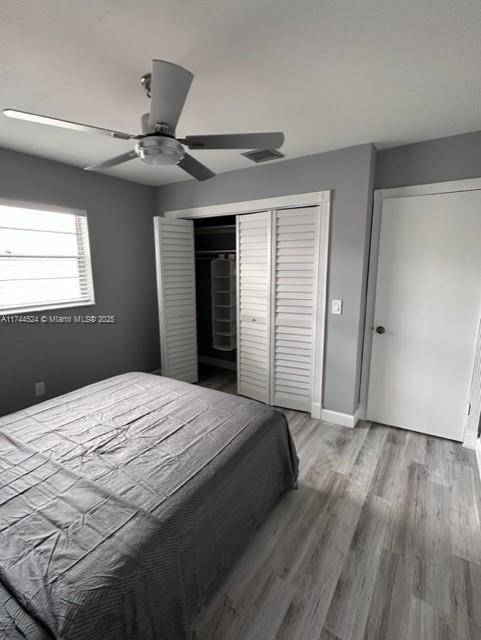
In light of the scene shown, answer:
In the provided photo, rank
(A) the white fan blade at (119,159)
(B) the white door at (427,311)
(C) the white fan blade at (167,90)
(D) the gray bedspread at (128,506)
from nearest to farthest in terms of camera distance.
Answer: (D) the gray bedspread at (128,506)
(C) the white fan blade at (167,90)
(A) the white fan blade at (119,159)
(B) the white door at (427,311)

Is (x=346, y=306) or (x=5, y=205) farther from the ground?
(x=5, y=205)

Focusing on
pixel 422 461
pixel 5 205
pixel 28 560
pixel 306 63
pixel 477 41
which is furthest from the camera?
pixel 5 205

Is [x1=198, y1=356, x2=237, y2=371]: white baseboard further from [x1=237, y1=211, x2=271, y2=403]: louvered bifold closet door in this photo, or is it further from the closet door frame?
the closet door frame

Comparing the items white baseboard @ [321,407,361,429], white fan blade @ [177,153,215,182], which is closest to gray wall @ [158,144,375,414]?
white baseboard @ [321,407,361,429]

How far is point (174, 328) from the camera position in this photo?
3619mm

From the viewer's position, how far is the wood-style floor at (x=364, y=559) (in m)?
1.30

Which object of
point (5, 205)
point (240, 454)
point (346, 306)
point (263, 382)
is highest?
point (5, 205)

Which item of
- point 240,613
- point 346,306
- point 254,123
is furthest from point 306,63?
point 240,613

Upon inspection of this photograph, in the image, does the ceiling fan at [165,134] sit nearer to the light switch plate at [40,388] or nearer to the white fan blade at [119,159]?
the white fan blade at [119,159]

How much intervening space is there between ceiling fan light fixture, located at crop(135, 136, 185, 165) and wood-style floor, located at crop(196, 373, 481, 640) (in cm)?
208

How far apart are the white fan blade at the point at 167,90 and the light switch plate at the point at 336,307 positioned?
193 cm

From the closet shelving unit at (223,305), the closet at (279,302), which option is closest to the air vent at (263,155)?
the closet at (279,302)

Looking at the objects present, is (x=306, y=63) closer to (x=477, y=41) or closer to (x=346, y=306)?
(x=477, y=41)

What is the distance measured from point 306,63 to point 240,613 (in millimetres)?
2532
